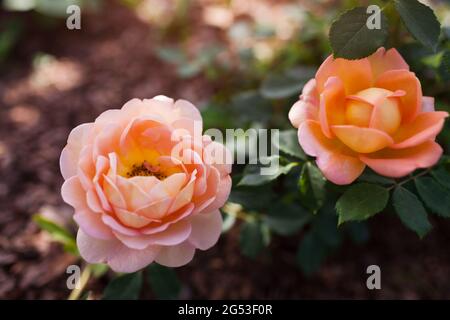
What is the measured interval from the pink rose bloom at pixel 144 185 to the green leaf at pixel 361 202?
21 cm

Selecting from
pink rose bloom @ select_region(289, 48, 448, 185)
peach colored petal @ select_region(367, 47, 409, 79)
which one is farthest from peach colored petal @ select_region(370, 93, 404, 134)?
peach colored petal @ select_region(367, 47, 409, 79)

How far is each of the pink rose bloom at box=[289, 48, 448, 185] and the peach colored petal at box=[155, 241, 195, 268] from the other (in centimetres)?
28

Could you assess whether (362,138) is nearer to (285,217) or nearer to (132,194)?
(132,194)

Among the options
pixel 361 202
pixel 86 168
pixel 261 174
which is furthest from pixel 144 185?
pixel 361 202

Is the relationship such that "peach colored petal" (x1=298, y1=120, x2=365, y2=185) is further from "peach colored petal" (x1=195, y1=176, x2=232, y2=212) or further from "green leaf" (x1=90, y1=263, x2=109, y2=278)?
"green leaf" (x1=90, y1=263, x2=109, y2=278)

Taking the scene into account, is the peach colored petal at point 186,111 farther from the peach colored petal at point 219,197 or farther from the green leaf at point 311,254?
the green leaf at point 311,254

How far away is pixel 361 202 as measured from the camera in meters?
0.85

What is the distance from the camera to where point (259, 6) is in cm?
229

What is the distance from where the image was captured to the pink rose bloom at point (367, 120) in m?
0.78

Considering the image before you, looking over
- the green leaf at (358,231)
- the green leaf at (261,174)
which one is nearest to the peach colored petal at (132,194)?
the green leaf at (261,174)

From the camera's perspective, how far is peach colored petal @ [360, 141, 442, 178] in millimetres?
762

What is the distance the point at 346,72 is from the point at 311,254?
0.59 meters
